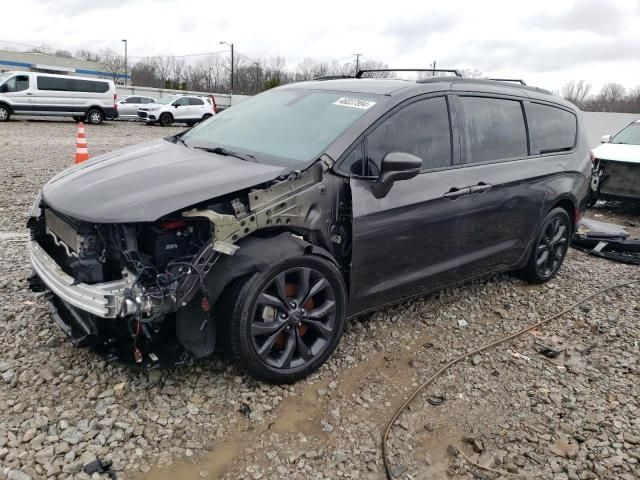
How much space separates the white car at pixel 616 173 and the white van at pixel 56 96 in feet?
62.5

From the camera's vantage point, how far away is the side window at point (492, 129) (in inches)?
159

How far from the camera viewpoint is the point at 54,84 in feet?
67.9

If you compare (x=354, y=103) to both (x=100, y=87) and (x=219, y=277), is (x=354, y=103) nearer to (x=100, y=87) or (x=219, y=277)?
(x=219, y=277)

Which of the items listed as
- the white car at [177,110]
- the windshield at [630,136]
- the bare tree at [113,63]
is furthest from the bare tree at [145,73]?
the windshield at [630,136]

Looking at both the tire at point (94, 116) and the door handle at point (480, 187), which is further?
the tire at point (94, 116)

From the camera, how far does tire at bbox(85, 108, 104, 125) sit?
72.1 feet

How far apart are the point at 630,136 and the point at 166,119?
19.9m

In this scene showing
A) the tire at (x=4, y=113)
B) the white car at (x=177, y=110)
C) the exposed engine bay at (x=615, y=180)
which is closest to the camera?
the exposed engine bay at (x=615, y=180)

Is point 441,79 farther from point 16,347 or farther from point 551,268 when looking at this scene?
point 16,347

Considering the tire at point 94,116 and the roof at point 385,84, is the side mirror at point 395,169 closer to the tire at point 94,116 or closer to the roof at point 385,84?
the roof at point 385,84

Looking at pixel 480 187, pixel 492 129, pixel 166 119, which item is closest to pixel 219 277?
pixel 480 187

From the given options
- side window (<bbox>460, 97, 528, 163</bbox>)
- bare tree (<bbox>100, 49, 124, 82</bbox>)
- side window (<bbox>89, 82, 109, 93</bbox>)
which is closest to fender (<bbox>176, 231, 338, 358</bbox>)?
side window (<bbox>460, 97, 528, 163</bbox>)

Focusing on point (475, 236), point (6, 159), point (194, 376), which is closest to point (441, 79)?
point (475, 236)

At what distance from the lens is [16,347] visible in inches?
133
